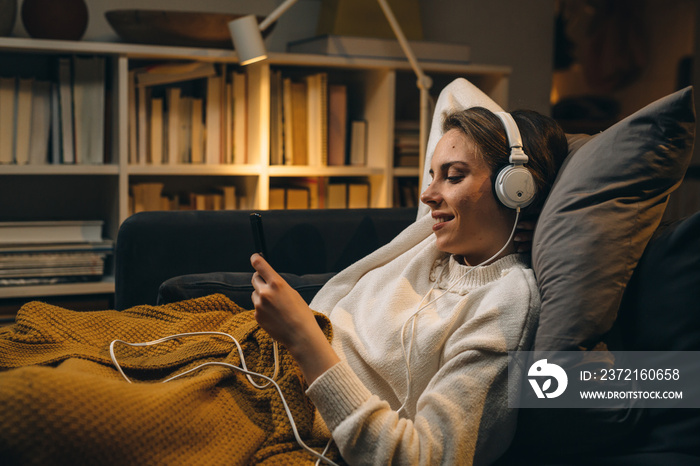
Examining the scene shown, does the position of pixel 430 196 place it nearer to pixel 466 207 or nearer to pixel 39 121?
pixel 466 207

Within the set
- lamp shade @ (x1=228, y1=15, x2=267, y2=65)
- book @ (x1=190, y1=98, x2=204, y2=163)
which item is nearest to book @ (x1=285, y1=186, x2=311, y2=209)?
book @ (x1=190, y1=98, x2=204, y2=163)

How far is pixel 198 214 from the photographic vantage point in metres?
1.57

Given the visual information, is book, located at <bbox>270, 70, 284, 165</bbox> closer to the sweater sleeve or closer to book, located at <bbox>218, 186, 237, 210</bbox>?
book, located at <bbox>218, 186, 237, 210</bbox>

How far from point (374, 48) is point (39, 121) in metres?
1.19

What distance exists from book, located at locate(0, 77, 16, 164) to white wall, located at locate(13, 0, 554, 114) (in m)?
1.00

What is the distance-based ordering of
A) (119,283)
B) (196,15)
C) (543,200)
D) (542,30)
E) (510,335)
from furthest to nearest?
(542,30), (196,15), (119,283), (543,200), (510,335)

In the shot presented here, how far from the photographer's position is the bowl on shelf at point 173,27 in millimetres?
2117

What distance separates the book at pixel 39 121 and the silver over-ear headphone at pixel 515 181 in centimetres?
168

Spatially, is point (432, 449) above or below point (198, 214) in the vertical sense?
below

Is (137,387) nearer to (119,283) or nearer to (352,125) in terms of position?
(119,283)

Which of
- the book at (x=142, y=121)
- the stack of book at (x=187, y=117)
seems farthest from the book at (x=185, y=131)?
the book at (x=142, y=121)

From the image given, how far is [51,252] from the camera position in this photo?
2.11 meters

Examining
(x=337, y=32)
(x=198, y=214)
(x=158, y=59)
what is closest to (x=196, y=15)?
(x=158, y=59)

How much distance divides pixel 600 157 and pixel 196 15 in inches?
62.9
